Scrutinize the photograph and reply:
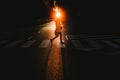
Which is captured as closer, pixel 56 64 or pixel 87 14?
pixel 56 64

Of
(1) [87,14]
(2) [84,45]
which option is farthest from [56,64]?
(1) [87,14]

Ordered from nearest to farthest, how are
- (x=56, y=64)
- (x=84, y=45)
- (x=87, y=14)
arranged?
(x=56, y=64) < (x=84, y=45) < (x=87, y=14)

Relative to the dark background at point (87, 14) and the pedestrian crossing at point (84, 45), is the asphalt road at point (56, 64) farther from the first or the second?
the dark background at point (87, 14)

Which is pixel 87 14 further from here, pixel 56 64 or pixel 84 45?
pixel 56 64

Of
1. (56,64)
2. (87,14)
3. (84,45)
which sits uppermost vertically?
(87,14)

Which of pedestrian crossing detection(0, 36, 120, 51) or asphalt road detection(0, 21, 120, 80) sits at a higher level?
asphalt road detection(0, 21, 120, 80)

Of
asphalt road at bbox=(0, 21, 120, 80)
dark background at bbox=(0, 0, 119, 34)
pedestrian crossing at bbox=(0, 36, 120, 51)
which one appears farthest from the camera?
dark background at bbox=(0, 0, 119, 34)

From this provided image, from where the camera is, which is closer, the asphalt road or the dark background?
the asphalt road

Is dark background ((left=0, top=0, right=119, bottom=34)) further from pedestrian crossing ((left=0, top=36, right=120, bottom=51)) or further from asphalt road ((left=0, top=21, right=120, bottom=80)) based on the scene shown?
asphalt road ((left=0, top=21, right=120, bottom=80))

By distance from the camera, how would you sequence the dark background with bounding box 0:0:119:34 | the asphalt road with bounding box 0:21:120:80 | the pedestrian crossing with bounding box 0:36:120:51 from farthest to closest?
the dark background with bounding box 0:0:119:34, the pedestrian crossing with bounding box 0:36:120:51, the asphalt road with bounding box 0:21:120:80

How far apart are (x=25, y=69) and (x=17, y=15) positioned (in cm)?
3698

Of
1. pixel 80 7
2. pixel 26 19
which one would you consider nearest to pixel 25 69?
pixel 80 7

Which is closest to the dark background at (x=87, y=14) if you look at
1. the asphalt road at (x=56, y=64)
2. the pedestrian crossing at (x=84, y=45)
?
the pedestrian crossing at (x=84, y=45)

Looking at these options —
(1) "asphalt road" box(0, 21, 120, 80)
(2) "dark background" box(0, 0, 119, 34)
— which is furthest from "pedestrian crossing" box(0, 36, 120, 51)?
(2) "dark background" box(0, 0, 119, 34)
